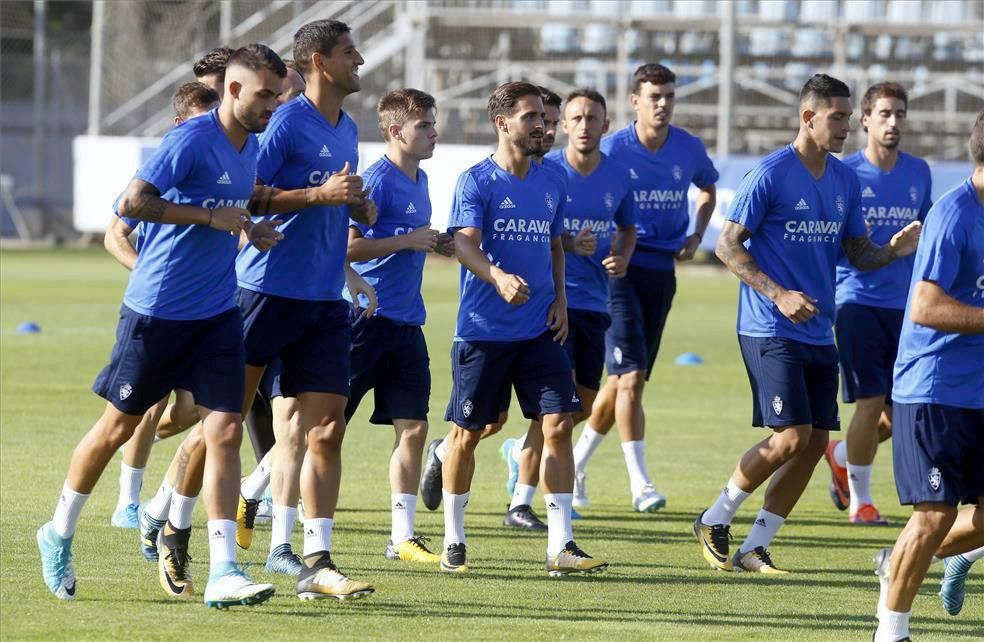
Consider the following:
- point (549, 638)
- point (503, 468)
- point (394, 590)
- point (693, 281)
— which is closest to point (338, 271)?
point (394, 590)

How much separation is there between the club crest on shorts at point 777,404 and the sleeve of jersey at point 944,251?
2.24 meters

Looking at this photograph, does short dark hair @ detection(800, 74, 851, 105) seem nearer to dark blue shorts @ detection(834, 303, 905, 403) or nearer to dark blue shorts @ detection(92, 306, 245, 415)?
dark blue shorts @ detection(834, 303, 905, 403)

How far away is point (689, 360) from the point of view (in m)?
19.1

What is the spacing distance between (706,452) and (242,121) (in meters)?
6.44

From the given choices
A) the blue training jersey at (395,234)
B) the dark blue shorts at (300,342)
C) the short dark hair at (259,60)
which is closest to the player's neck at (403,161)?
the blue training jersey at (395,234)

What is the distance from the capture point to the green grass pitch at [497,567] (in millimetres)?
6973

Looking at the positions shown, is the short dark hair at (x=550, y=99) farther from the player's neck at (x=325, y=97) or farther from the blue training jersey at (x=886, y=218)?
the blue training jersey at (x=886, y=218)

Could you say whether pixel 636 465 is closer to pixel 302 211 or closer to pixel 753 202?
pixel 753 202

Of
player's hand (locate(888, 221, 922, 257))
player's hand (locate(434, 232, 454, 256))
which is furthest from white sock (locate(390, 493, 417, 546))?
player's hand (locate(888, 221, 922, 257))

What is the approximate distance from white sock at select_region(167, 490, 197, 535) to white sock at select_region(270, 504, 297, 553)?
1.63 feet

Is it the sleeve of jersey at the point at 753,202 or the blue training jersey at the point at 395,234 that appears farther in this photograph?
the blue training jersey at the point at 395,234

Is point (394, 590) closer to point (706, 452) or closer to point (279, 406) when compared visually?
point (279, 406)

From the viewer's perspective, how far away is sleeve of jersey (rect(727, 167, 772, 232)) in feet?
27.7

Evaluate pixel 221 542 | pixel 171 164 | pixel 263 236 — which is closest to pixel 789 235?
pixel 263 236
